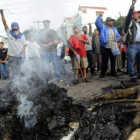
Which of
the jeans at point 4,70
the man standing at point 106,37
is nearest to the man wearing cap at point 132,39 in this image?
the man standing at point 106,37

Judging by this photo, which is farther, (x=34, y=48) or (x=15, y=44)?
(x=34, y=48)

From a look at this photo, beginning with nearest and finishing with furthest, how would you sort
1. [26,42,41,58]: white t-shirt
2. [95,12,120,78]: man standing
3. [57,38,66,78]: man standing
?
[95,12,120,78]: man standing
[26,42,41,58]: white t-shirt
[57,38,66,78]: man standing

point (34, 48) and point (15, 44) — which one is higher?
point (15, 44)

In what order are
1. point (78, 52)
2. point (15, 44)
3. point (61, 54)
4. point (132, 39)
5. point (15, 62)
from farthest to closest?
point (61, 54) → point (78, 52) → point (15, 62) → point (15, 44) → point (132, 39)

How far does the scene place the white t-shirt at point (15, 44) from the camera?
6.81 m

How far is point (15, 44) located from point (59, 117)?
380cm

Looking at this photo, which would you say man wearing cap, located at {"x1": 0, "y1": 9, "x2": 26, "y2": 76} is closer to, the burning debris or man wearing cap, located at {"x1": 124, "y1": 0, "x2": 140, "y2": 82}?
the burning debris

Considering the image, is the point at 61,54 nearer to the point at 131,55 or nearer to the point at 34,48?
the point at 34,48

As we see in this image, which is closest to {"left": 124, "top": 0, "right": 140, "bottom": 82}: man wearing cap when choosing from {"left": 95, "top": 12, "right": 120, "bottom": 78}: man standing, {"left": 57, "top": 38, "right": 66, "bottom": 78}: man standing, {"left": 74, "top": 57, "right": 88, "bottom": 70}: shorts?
{"left": 95, "top": 12, "right": 120, "bottom": 78}: man standing

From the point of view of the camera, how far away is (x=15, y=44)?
6836 mm

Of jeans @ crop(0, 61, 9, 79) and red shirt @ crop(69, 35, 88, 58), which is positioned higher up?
red shirt @ crop(69, 35, 88, 58)

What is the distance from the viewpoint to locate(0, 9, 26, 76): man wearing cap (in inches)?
266

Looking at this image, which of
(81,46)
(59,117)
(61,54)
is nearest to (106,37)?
(81,46)

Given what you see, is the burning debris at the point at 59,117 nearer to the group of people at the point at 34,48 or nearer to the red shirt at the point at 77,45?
the group of people at the point at 34,48
